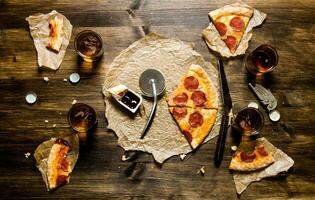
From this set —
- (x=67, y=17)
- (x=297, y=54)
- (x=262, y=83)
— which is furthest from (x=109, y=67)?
(x=297, y=54)

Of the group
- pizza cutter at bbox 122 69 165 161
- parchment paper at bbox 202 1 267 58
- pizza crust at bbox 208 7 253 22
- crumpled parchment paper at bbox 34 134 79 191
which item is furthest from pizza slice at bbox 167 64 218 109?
crumpled parchment paper at bbox 34 134 79 191

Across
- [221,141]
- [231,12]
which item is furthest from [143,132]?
[231,12]

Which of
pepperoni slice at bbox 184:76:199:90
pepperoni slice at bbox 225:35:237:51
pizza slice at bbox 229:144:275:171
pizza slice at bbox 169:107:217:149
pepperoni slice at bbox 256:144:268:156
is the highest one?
pepperoni slice at bbox 225:35:237:51

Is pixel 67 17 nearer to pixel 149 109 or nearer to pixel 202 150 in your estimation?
pixel 149 109

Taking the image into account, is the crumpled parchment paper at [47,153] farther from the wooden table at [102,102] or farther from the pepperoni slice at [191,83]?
the pepperoni slice at [191,83]

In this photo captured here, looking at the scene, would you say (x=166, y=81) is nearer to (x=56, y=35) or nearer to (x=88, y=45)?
(x=88, y=45)

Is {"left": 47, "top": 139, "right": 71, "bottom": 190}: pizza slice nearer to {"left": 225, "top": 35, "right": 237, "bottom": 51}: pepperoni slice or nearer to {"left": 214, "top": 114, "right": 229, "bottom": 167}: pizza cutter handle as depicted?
{"left": 214, "top": 114, "right": 229, "bottom": 167}: pizza cutter handle
